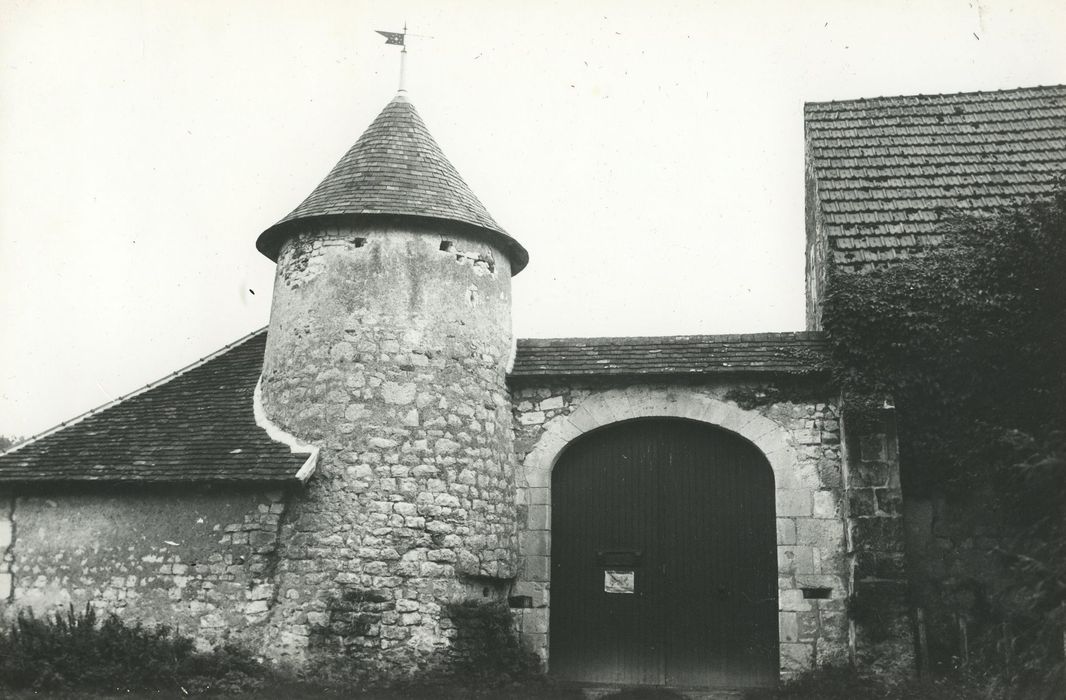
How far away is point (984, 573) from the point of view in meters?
9.29

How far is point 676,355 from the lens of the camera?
35.1 ft

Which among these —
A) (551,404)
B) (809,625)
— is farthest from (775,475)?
(551,404)

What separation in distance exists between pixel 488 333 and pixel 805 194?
20.8ft

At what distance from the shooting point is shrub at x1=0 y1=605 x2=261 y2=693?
8.63 meters

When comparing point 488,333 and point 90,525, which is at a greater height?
point 488,333

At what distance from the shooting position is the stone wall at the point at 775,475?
978cm

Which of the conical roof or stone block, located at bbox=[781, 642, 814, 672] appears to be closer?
stone block, located at bbox=[781, 642, 814, 672]

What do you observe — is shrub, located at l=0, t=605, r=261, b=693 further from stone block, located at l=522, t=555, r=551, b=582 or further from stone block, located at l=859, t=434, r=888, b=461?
stone block, located at l=859, t=434, r=888, b=461

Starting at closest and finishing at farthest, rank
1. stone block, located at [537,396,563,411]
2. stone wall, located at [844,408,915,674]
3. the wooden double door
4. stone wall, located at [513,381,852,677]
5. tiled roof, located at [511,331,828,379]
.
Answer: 1. stone wall, located at [844,408,915,674]
2. stone wall, located at [513,381,852,677]
3. the wooden double door
4. tiled roof, located at [511,331,828,379]
5. stone block, located at [537,396,563,411]

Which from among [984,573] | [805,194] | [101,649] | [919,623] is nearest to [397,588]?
[101,649]

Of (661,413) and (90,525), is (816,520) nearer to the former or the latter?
(661,413)

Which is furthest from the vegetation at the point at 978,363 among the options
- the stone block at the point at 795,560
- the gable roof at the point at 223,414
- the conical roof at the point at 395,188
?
the conical roof at the point at 395,188

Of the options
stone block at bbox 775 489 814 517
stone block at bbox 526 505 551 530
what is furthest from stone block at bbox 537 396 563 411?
stone block at bbox 775 489 814 517

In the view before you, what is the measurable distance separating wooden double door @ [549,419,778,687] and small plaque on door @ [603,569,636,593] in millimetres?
11
